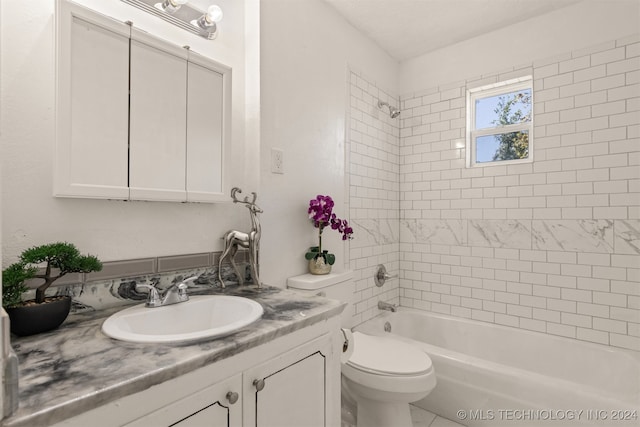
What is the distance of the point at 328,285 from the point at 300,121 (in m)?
0.99

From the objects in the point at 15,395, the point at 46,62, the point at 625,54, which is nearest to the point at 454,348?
the point at 625,54

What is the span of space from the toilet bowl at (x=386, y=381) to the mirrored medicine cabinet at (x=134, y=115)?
1161mm

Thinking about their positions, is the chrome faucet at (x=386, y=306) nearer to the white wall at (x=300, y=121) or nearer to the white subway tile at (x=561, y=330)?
the white wall at (x=300, y=121)

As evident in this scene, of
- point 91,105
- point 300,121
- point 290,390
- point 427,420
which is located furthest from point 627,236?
point 91,105

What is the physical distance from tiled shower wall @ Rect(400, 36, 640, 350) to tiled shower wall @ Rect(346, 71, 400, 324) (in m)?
0.04

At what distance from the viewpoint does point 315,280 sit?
5.99ft

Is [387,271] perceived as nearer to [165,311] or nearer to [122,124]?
[165,311]

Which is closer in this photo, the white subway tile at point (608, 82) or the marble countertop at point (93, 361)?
the marble countertop at point (93, 361)

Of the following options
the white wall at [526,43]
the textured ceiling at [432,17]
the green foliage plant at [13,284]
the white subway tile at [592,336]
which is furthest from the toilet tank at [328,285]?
the white wall at [526,43]

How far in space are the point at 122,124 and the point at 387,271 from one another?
7.33 ft

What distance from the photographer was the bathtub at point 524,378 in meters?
1.65

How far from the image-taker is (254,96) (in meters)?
1.75

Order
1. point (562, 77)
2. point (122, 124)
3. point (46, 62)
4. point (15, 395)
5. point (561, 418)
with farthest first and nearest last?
point (562, 77)
point (561, 418)
point (122, 124)
point (46, 62)
point (15, 395)

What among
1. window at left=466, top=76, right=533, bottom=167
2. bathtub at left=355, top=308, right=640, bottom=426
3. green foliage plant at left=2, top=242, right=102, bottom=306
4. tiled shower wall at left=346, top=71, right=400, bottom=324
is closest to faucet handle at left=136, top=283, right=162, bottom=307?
green foliage plant at left=2, top=242, right=102, bottom=306
